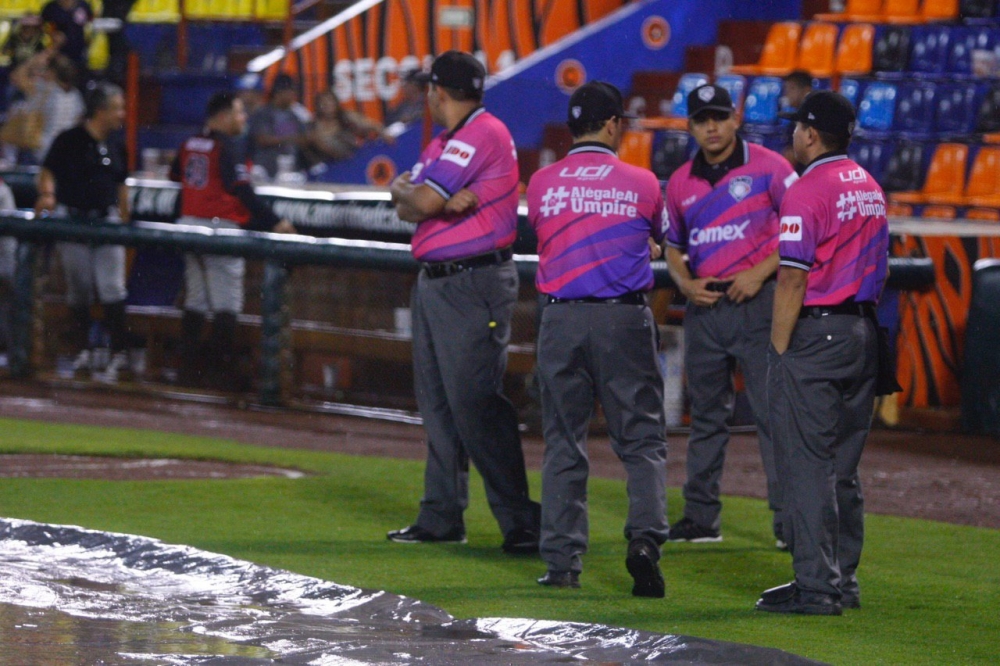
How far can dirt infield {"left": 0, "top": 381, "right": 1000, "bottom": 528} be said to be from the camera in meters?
9.00

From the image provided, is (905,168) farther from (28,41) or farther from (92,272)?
(28,41)

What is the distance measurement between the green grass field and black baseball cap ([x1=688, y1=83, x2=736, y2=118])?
78.9 inches

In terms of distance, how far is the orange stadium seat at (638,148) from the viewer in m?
14.9

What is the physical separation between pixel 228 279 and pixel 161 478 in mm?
3522

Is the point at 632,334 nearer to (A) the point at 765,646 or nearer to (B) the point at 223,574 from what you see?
(A) the point at 765,646

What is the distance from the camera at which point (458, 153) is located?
669 centimetres

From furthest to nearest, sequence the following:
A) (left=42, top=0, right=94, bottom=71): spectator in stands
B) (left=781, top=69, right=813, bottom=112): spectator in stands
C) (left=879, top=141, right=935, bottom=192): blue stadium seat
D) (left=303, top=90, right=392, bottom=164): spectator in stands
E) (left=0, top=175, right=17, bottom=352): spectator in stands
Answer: (left=42, top=0, right=94, bottom=71): spectator in stands, (left=879, top=141, right=935, bottom=192): blue stadium seat, (left=303, top=90, right=392, bottom=164): spectator in stands, (left=0, top=175, right=17, bottom=352): spectator in stands, (left=781, top=69, right=813, bottom=112): spectator in stands

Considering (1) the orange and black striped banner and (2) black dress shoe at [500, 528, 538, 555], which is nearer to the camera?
(2) black dress shoe at [500, 528, 538, 555]

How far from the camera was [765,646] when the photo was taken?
526 cm

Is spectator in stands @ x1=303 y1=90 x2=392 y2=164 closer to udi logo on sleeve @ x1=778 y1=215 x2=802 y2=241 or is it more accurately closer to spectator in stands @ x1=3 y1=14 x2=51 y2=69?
spectator in stands @ x1=3 y1=14 x2=51 y2=69

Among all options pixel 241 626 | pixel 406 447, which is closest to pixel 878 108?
pixel 406 447

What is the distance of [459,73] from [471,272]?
0.86 meters

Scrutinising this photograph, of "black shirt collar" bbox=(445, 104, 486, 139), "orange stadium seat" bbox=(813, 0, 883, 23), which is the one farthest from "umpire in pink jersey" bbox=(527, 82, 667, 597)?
"orange stadium seat" bbox=(813, 0, 883, 23)

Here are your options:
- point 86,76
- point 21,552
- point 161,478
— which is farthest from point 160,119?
point 21,552
